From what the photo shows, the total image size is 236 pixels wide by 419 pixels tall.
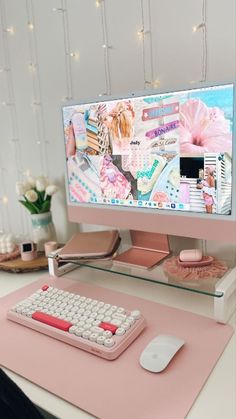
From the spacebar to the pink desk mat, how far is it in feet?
0.09

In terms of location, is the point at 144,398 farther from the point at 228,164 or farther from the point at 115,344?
the point at 228,164

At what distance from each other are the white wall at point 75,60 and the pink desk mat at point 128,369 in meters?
0.54

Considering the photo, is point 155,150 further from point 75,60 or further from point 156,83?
point 75,60

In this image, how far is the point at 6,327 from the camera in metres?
0.76

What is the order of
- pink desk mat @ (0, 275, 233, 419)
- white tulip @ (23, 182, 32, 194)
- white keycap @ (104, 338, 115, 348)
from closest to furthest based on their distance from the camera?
1. pink desk mat @ (0, 275, 233, 419)
2. white keycap @ (104, 338, 115, 348)
3. white tulip @ (23, 182, 32, 194)

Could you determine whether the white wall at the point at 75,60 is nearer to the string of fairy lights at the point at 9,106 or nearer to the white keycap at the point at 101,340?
the string of fairy lights at the point at 9,106

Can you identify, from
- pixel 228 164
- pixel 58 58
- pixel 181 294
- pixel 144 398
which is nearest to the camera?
pixel 144 398

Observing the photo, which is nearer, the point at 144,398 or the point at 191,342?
the point at 144,398

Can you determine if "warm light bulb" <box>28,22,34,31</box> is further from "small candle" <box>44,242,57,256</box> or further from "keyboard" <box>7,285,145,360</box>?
"keyboard" <box>7,285,145,360</box>

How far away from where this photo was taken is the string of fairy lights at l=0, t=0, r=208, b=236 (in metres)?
0.99

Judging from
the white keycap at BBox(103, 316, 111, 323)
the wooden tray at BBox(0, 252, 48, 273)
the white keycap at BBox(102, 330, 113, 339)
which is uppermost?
the white keycap at BBox(103, 316, 111, 323)

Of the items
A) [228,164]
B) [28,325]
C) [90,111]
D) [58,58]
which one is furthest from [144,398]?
[58,58]

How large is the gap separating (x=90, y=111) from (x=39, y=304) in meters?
0.53

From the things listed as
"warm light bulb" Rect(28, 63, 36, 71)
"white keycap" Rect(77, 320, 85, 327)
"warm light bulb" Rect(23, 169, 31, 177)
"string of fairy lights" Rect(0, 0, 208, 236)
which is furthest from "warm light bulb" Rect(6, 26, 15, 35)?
"white keycap" Rect(77, 320, 85, 327)
